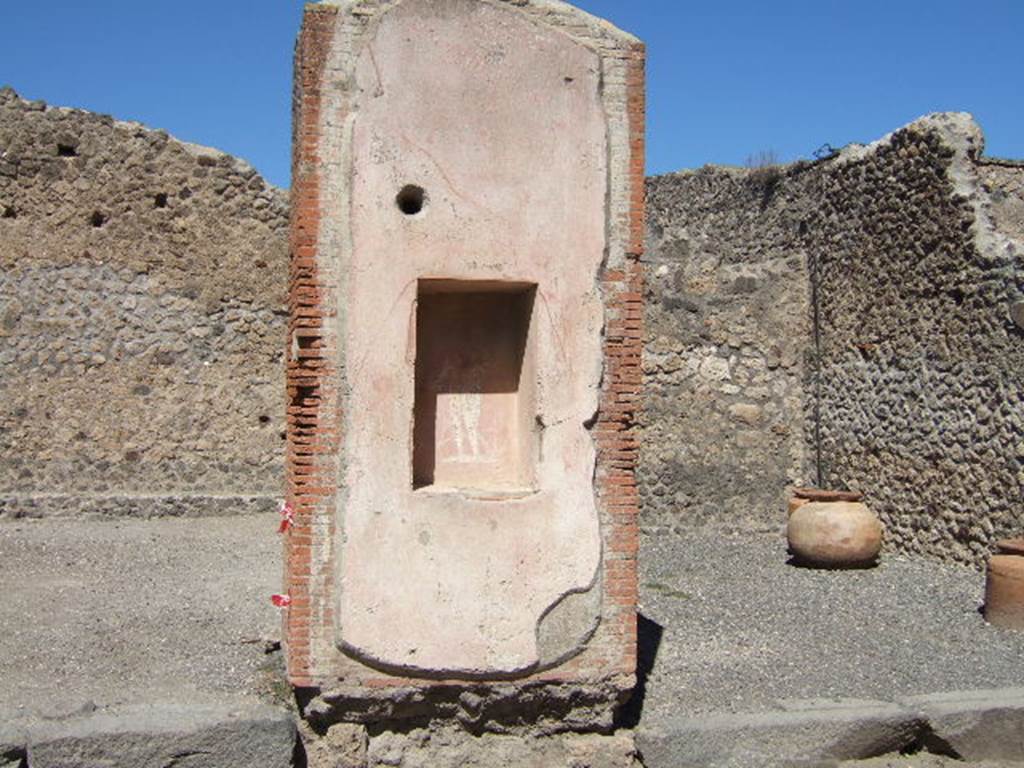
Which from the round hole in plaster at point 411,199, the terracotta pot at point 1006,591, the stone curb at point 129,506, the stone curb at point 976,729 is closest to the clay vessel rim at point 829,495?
the terracotta pot at point 1006,591

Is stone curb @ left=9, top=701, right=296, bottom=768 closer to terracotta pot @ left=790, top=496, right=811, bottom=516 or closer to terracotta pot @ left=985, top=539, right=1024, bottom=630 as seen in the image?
terracotta pot @ left=985, top=539, right=1024, bottom=630

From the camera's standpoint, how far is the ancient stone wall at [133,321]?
11578 millimetres

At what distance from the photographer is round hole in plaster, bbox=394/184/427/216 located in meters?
5.26

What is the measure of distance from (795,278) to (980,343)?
110 inches

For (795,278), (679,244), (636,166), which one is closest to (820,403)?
(795,278)

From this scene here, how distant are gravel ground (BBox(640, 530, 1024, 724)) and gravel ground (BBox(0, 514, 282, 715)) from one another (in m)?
2.23

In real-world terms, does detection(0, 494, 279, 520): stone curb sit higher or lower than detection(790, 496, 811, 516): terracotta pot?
lower

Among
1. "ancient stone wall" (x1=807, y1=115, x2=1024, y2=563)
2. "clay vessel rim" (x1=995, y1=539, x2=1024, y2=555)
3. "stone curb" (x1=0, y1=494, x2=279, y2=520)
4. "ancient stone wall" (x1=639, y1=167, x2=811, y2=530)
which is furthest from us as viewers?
"ancient stone wall" (x1=639, y1=167, x2=811, y2=530)

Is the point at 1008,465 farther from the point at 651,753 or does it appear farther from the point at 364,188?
the point at 364,188

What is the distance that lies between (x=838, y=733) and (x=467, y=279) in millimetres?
2672

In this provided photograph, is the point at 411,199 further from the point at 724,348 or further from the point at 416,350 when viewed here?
the point at 724,348

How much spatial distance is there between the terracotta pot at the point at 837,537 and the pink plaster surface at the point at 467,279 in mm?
4877

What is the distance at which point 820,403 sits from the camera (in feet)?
38.1

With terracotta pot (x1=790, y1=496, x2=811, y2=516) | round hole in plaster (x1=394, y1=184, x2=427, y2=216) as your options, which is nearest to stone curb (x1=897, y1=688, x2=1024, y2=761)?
round hole in plaster (x1=394, y1=184, x2=427, y2=216)
